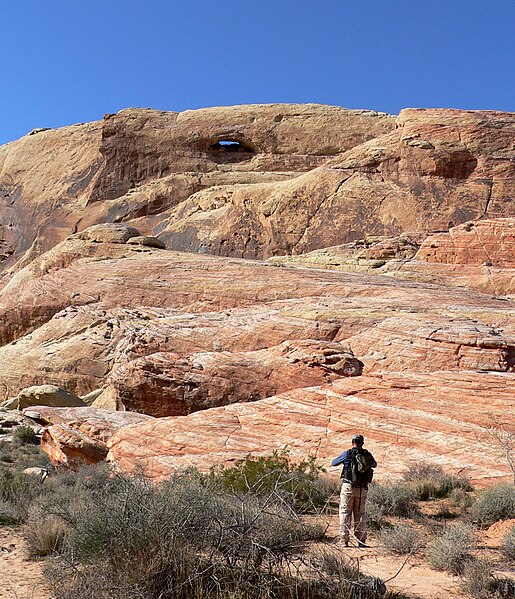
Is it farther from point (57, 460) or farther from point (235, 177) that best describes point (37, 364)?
point (235, 177)

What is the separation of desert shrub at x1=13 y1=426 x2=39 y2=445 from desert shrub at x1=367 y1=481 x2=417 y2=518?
35.3 ft

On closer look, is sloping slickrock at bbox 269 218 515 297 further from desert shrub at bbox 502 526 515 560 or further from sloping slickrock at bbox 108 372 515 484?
desert shrub at bbox 502 526 515 560

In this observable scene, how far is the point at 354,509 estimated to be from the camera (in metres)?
8.09

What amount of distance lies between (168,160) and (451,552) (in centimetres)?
3812

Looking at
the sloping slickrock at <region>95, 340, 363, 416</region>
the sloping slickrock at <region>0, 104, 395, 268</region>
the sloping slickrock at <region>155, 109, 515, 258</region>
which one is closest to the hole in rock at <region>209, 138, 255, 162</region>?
the sloping slickrock at <region>0, 104, 395, 268</region>

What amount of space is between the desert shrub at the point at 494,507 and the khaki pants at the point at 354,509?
71.8 inches

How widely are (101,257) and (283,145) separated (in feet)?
63.4

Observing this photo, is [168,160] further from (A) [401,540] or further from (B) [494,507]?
(A) [401,540]

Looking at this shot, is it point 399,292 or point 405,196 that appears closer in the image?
point 399,292

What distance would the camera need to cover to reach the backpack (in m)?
8.04

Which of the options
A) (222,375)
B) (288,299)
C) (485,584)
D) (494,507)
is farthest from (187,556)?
(288,299)

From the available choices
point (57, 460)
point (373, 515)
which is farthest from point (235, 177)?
point (373, 515)

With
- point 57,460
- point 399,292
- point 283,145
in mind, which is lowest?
point 57,460

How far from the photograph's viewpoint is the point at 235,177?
39.9 metres
